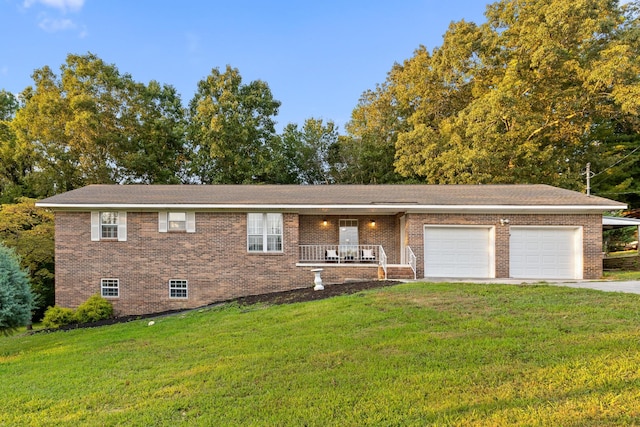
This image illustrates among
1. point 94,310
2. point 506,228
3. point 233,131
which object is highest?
point 233,131

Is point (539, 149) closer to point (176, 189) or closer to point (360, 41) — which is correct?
point (360, 41)

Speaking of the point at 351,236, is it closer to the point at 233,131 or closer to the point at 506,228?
the point at 506,228

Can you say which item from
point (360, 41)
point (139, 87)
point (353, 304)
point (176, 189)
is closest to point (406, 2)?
point (360, 41)

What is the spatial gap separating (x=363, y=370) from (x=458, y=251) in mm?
9553

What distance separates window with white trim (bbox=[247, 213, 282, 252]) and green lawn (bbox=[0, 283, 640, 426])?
5.13 m

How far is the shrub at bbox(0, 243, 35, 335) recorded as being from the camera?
8.52 metres

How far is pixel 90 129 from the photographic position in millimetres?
21375

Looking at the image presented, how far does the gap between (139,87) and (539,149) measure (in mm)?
25785

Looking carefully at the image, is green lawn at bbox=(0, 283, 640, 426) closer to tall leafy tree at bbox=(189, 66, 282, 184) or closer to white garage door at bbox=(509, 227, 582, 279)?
white garage door at bbox=(509, 227, 582, 279)

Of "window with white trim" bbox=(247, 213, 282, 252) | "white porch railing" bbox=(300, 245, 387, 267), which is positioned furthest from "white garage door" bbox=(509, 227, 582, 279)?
"window with white trim" bbox=(247, 213, 282, 252)

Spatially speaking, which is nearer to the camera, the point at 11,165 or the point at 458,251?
the point at 458,251

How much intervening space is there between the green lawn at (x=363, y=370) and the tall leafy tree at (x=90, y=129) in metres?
17.5

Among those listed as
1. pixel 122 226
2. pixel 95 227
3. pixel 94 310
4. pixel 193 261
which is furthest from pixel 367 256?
pixel 95 227

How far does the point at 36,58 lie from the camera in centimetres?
2239
